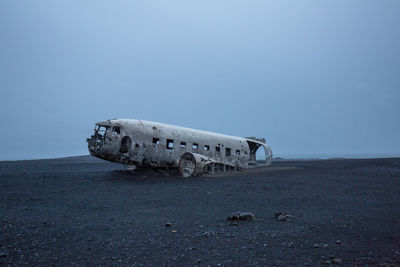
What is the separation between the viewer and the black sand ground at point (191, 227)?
195 inches

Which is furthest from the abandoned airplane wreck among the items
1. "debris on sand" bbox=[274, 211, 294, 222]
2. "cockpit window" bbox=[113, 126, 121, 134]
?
"debris on sand" bbox=[274, 211, 294, 222]

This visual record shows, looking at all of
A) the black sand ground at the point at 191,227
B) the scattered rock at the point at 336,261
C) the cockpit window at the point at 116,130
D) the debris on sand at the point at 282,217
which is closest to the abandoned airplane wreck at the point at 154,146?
the cockpit window at the point at 116,130

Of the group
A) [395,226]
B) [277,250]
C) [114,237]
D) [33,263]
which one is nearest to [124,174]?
[114,237]

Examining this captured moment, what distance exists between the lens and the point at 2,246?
5375 millimetres

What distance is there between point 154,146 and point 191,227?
40.0 feet

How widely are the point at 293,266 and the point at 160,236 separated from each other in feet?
10.6

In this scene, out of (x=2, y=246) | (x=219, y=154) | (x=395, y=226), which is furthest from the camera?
(x=219, y=154)

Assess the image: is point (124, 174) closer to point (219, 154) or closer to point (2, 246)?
point (219, 154)

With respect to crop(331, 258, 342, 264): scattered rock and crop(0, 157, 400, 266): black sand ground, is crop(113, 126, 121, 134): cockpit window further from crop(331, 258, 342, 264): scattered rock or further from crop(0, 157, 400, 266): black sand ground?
crop(331, 258, 342, 264): scattered rock

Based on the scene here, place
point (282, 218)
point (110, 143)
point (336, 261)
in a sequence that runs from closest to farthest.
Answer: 1. point (336, 261)
2. point (282, 218)
3. point (110, 143)

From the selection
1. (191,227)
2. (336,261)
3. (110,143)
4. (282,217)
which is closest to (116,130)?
(110,143)

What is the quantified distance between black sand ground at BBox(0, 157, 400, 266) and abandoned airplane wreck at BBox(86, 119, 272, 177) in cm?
459

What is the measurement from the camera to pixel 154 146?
1858 cm

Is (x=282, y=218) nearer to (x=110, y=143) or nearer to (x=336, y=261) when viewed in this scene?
(x=336, y=261)
